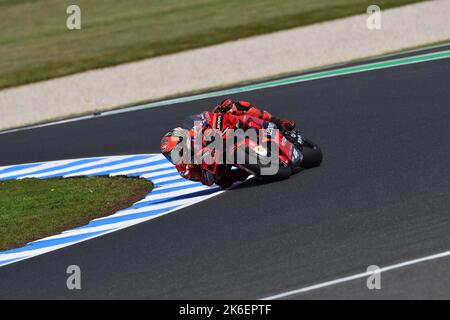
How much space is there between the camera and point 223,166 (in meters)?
13.0

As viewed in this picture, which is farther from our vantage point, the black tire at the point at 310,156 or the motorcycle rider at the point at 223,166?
the black tire at the point at 310,156

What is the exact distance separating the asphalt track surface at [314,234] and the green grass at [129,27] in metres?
10.8

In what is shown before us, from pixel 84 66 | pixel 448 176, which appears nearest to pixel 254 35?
pixel 84 66

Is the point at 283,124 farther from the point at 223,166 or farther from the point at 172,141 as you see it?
the point at 172,141

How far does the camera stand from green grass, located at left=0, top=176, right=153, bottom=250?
13336mm

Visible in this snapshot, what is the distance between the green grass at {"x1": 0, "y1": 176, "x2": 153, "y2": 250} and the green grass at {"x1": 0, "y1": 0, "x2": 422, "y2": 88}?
9897 mm

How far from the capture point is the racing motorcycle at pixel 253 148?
41.8 feet

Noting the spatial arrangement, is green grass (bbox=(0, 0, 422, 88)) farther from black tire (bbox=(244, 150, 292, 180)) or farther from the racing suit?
black tire (bbox=(244, 150, 292, 180))

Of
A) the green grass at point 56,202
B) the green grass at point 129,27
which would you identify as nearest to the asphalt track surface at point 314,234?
the green grass at point 56,202

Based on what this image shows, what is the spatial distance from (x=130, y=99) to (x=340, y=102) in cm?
616

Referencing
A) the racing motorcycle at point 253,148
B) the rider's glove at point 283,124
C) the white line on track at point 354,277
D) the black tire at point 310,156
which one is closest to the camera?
the white line on track at point 354,277

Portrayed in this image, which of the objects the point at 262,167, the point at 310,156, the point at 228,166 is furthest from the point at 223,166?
the point at 310,156

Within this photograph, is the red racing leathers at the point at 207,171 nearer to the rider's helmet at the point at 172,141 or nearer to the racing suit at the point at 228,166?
the racing suit at the point at 228,166

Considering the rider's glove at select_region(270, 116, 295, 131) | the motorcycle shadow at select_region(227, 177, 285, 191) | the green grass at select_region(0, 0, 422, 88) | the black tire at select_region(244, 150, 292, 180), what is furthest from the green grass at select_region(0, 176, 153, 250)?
the green grass at select_region(0, 0, 422, 88)
